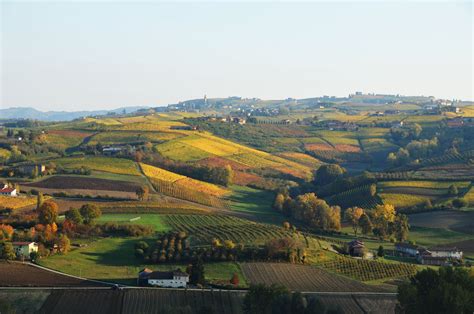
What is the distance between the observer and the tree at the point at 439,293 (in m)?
48.6

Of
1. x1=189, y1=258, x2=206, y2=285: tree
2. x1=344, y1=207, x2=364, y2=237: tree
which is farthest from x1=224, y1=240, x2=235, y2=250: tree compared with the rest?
x1=344, y1=207, x2=364, y2=237: tree

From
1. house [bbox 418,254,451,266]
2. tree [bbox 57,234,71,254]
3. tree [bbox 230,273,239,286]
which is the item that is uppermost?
tree [bbox 57,234,71,254]

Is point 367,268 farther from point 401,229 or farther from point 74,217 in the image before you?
point 74,217

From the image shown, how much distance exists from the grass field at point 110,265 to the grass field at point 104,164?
4762 centimetres

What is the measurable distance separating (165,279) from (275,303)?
526 inches

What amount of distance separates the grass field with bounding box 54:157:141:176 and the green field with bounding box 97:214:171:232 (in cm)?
3018

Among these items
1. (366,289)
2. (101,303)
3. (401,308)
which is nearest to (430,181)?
(366,289)

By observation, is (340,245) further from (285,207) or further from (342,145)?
(342,145)

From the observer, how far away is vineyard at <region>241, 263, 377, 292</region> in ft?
204

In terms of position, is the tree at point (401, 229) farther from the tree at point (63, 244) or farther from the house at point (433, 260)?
the tree at point (63, 244)

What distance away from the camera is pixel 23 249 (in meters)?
68.3

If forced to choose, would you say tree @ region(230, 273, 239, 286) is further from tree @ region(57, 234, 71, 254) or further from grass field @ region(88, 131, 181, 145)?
grass field @ region(88, 131, 181, 145)

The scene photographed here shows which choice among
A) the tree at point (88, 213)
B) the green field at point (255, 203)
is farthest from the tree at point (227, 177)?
the tree at point (88, 213)

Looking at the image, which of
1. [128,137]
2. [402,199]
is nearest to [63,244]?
[402,199]
